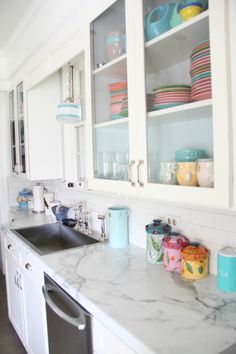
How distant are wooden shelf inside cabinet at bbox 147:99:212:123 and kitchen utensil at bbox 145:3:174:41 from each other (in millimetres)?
322

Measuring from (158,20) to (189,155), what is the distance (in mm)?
570

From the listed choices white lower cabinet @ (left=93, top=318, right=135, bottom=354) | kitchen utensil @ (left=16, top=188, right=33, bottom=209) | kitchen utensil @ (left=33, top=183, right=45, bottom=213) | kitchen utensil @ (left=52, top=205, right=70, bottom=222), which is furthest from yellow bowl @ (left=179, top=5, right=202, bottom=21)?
kitchen utensil @ (left=16, top=188, right=33, bottom=209)

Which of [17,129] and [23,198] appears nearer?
[17,129]

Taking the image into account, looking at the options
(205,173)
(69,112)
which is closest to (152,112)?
(205,173)

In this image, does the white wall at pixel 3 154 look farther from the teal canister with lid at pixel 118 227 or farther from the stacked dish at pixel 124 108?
the stacked dish at pixel 124 108

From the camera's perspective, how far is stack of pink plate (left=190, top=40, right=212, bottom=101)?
1.00 m

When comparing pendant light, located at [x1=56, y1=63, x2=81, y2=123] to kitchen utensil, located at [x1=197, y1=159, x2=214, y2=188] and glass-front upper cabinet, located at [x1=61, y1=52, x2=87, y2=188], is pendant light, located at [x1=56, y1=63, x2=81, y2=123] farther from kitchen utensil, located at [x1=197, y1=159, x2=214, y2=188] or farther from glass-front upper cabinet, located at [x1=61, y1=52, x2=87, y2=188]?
kitchen utensil, located at [x1=197, y1=159, x2=214, y2=188]

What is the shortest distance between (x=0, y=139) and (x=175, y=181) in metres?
2.99

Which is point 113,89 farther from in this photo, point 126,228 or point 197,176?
point 126,228

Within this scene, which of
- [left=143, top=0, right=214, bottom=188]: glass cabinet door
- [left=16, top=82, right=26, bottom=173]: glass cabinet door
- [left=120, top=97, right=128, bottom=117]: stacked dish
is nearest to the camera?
[left=143, top=0, right=214, bottom=188]: glass cabinet door

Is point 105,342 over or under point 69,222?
under

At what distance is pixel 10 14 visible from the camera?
7.93ft

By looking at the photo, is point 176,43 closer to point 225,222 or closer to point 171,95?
point 171,95

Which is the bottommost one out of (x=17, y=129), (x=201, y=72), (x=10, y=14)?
(x=201, y=72)
